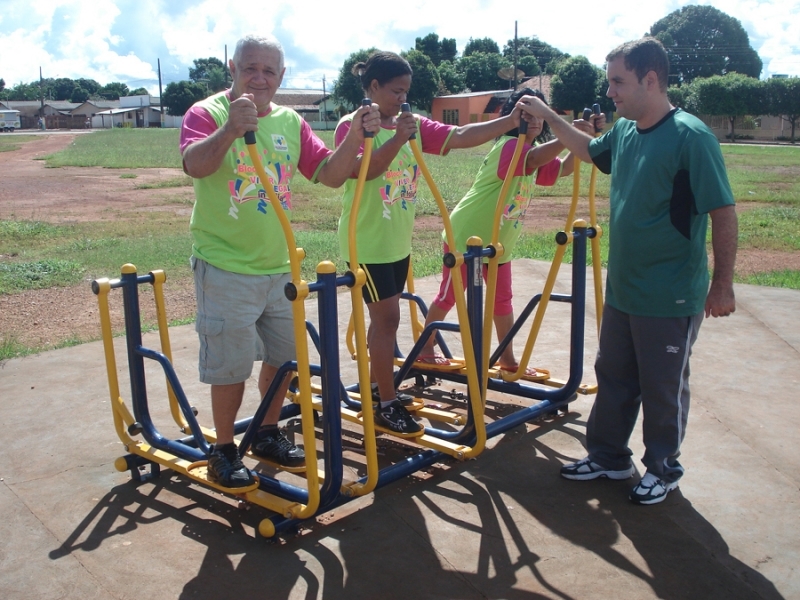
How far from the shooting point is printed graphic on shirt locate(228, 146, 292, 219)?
312 cm

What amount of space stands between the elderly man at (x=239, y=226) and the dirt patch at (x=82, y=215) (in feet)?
11.7

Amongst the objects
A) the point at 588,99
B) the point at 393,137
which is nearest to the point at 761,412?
the point at 393,137

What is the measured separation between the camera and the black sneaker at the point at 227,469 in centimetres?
323

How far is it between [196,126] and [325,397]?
3.94 feet

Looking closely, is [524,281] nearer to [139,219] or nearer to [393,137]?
[393,137]

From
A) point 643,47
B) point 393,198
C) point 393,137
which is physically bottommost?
point 393,198

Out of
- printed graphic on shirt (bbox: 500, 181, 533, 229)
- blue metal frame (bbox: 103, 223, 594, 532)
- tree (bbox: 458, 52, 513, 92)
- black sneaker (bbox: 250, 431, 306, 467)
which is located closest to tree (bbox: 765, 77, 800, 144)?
tree (bbox: 458, 52, 513, 92)

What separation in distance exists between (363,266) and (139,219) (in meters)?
11.5

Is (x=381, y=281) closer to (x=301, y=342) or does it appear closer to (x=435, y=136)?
(x=435, y=136)

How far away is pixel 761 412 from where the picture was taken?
4.39 m

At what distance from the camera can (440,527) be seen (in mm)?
3227

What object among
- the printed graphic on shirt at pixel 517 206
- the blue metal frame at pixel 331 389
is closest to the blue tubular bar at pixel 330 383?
the blue metal frame at pixel 331 389

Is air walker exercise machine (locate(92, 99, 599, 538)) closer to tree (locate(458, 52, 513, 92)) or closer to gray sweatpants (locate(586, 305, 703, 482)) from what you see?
gray sweatpants (locate(586, 305, 703, 482))

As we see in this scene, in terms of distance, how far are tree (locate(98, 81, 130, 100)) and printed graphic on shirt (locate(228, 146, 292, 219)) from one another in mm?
162269
